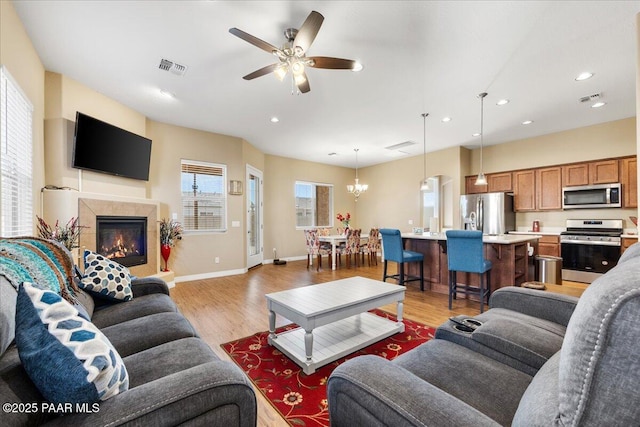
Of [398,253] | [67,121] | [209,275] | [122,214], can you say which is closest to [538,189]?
[398,253]

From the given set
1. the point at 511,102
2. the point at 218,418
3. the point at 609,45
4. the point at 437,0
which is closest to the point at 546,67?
the point at 609,45

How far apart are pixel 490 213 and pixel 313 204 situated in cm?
461

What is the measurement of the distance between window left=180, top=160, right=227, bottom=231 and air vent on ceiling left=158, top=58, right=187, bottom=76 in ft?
7.31

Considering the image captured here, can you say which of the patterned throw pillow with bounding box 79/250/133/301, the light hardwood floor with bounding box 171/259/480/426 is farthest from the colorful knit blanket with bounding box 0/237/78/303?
the light hardwood floor with bounding box 171/259/480/426

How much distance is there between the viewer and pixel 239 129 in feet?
17.1

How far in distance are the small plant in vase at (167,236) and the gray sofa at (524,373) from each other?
15.4ft

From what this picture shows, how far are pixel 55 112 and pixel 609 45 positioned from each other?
20.8 feet

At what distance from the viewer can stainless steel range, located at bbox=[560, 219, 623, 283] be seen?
4.64 m

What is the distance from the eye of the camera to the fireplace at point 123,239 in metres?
3.88

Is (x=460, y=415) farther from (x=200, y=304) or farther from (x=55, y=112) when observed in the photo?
(x=55, y=112)

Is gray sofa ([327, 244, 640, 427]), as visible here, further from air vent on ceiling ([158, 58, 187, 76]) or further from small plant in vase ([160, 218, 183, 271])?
small plant in vase ([160, 218, 183, 271])

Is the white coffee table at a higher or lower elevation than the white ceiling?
lower

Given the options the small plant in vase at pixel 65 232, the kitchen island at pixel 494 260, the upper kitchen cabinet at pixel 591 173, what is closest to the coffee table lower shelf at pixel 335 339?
the kitchen island at pixel 494 260

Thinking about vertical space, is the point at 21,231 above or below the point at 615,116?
below
